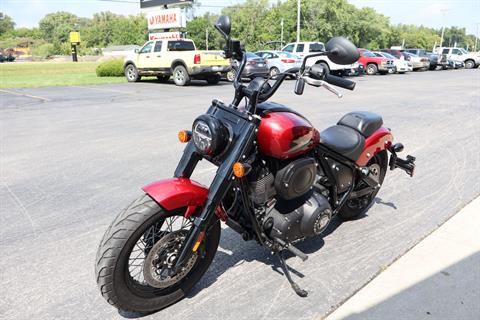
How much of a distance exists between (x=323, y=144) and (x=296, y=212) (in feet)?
2.11

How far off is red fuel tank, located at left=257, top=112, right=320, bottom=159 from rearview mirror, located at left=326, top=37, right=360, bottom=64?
0.50m

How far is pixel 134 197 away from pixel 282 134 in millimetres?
2456

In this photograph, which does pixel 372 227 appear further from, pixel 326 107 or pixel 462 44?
pixel 462 44

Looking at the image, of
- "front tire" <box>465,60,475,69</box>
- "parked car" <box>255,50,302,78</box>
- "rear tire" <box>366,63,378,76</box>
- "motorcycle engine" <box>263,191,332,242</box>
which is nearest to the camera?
"motorcycle engine" <box>263,191,332,242</box>

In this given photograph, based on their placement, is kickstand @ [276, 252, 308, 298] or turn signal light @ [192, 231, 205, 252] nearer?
turn signal light @ [192, 231, 205, 252]

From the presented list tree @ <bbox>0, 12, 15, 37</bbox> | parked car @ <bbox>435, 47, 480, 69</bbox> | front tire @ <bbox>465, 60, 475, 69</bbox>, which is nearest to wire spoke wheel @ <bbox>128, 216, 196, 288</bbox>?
parked car @ <bbox>435, 47, 480, 69</bbox>

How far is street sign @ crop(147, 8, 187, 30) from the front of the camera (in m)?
25.0

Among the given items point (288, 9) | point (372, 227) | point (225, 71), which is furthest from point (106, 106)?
point (288, 9)

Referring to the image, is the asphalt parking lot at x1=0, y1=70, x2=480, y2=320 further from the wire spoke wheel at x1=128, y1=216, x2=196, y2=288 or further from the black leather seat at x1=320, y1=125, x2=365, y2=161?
the black leather seat at x1=320, y1=125, x2=365, y2=161

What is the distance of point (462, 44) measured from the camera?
509ft

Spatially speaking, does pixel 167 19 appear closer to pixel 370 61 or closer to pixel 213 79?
pixel 213 79

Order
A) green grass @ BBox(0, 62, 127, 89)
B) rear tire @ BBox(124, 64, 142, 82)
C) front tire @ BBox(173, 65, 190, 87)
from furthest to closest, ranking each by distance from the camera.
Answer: rear tire @ BBox(124, 64, 142, 82) < green grass @ BBox(0, 62, 127, 89) < front tire @ BBox(173, 65, 190, 87)

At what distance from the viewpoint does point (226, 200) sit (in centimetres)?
297

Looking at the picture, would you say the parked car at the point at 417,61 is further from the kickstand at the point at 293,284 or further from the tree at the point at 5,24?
the tree at the point at 5,24
